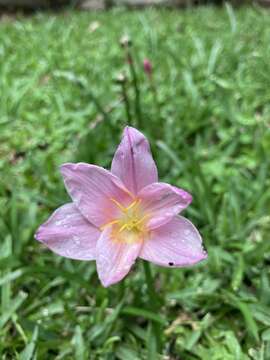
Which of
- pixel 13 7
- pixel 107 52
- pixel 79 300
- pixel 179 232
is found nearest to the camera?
pixel 179 232

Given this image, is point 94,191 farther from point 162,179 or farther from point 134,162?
point 162,179

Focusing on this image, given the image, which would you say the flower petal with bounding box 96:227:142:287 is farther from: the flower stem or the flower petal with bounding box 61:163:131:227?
the flower stem

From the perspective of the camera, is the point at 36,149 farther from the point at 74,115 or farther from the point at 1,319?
the point at 1,319

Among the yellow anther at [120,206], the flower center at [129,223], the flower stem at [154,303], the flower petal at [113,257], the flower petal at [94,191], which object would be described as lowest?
the flower stem at [154,303]

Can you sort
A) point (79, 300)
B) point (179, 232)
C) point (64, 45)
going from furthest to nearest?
point (64, 45) → point (79, 300) → point (179, 232)

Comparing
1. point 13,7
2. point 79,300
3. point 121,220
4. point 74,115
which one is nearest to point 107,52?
point 74,115

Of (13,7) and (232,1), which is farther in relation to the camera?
(13,7)

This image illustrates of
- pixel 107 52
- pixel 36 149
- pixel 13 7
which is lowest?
pixel 36 149

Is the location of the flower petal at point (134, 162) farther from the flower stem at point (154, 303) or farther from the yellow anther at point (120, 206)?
the flower stem at point (154, 303)

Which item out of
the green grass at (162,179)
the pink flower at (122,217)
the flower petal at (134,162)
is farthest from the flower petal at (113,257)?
the green grass at (162,179)
